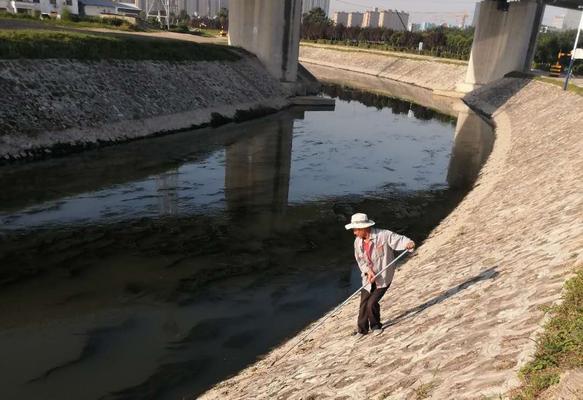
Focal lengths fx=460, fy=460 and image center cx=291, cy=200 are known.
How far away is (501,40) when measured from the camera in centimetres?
6931

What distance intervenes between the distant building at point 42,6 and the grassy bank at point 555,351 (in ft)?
318

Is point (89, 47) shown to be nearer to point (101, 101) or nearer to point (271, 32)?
point (101, 101)

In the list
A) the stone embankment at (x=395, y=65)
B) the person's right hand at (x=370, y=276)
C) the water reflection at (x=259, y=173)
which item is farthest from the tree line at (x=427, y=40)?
the person's right hand at (x=370, y=276)

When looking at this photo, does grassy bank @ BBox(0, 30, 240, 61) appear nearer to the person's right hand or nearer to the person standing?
the person standing

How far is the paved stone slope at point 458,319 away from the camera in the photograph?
271 inches

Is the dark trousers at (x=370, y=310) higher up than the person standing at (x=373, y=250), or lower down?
lower down

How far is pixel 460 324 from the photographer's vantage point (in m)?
8.37

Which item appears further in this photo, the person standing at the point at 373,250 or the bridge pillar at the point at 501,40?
the bridge pillar at the point at 501,40

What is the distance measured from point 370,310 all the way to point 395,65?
310 feet

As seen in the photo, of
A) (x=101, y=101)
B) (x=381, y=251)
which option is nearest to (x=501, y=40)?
(x=101, y=101)

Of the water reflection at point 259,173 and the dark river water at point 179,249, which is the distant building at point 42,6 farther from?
the dark river water at point 179,249

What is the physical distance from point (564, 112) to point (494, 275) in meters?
31.7

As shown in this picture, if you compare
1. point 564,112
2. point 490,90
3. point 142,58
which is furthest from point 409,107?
point 142,58

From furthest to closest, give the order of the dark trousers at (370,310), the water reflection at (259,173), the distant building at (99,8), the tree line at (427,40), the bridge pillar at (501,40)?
1. the distant building at (99,8)
2. the tree line at (427,40)
3. the bridge pillar at (501,40)
4. the water reflection at (259,173)
5. the dark trousers at (370,310)
